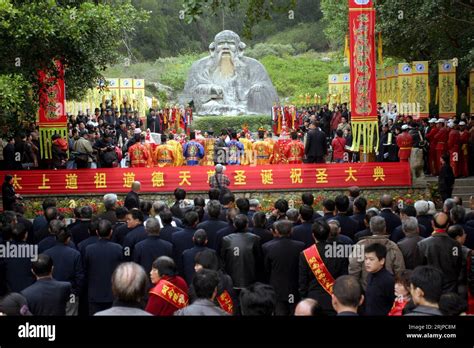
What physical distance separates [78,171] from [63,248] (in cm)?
1249

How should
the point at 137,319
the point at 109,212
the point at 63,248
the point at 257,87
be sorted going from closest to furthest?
the point at 137,319 < the point at 63,248 < the point at 109,212 < the point at 257,87

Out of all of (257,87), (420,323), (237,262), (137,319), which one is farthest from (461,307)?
(257,87)

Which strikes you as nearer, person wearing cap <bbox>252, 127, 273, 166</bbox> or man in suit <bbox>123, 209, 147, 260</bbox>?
man in suit <bbox>123, 209, 147, 260</bbox>

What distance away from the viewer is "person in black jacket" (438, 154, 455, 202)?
20705 millimetres

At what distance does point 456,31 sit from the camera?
2869 cm

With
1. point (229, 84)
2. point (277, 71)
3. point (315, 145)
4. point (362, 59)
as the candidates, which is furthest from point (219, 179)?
point (277, 71)

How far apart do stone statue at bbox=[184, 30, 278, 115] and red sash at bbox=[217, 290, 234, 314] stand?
34.1 m

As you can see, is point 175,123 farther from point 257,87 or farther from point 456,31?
point 456,31

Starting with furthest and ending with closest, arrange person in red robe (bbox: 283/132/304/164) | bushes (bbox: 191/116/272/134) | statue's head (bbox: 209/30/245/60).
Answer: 1. statue's head (bbox: 209/30/245/60)
2. bushes (bbox: 191/116/272/134)
3. person in red robe (bbox: 283/132/304/164)

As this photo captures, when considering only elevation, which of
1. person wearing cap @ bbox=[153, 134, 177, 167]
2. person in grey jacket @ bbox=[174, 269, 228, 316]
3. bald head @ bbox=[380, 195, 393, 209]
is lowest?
person in grey jacket @ bbox=[174, 269, 228, 316]

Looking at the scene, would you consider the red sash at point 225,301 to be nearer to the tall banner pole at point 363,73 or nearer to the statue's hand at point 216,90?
the tall banner pole at point 363,73

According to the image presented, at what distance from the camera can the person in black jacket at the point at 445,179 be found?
20705 mm

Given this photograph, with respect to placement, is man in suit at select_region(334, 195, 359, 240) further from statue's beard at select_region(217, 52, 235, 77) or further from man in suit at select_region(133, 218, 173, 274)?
statue's beard at select_region(217, 52, 235, 77)

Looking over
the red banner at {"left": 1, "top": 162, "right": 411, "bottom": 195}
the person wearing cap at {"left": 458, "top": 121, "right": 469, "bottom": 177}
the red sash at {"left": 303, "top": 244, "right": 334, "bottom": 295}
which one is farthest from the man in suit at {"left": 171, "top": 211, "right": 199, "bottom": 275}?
the person wearing cap at {"left": 458, "top": 121, "right": 469, "bottom": 177}
